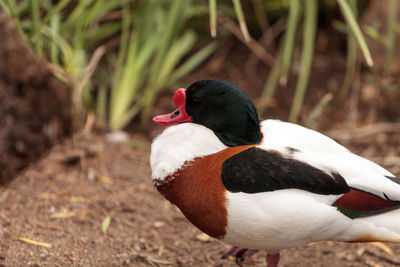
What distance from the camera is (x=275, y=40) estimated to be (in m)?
3.81

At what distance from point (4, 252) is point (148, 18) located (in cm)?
170

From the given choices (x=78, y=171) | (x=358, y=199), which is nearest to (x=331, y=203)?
(x=358, y=199)

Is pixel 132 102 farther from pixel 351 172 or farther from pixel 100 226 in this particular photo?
pixel 351 172

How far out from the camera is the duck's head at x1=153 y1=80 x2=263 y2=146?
172 cm

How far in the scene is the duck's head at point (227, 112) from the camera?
1718 mm

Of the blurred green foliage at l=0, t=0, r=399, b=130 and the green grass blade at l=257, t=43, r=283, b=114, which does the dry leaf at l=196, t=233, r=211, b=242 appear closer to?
the blurred green foliage at l=0, t=0, r=399, b=130

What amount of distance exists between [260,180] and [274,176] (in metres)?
0.04

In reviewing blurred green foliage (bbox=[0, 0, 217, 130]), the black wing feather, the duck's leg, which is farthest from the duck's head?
blurred green foliage (bbox=[0, 0, 217, 130])

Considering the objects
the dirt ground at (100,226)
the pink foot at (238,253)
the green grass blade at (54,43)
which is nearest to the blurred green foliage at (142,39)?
the green grass blade at (54,43)

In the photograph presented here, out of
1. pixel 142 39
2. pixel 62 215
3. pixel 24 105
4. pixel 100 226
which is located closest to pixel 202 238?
pixel 100 226

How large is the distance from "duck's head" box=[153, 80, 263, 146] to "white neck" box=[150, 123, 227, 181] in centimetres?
3

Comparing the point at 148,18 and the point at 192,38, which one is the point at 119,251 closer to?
the point at 148,18

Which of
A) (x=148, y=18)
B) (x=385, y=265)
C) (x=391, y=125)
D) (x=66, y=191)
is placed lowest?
(x=66, y=191)

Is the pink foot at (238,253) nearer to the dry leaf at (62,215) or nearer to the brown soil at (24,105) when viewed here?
the dry leaf at (62,215)
